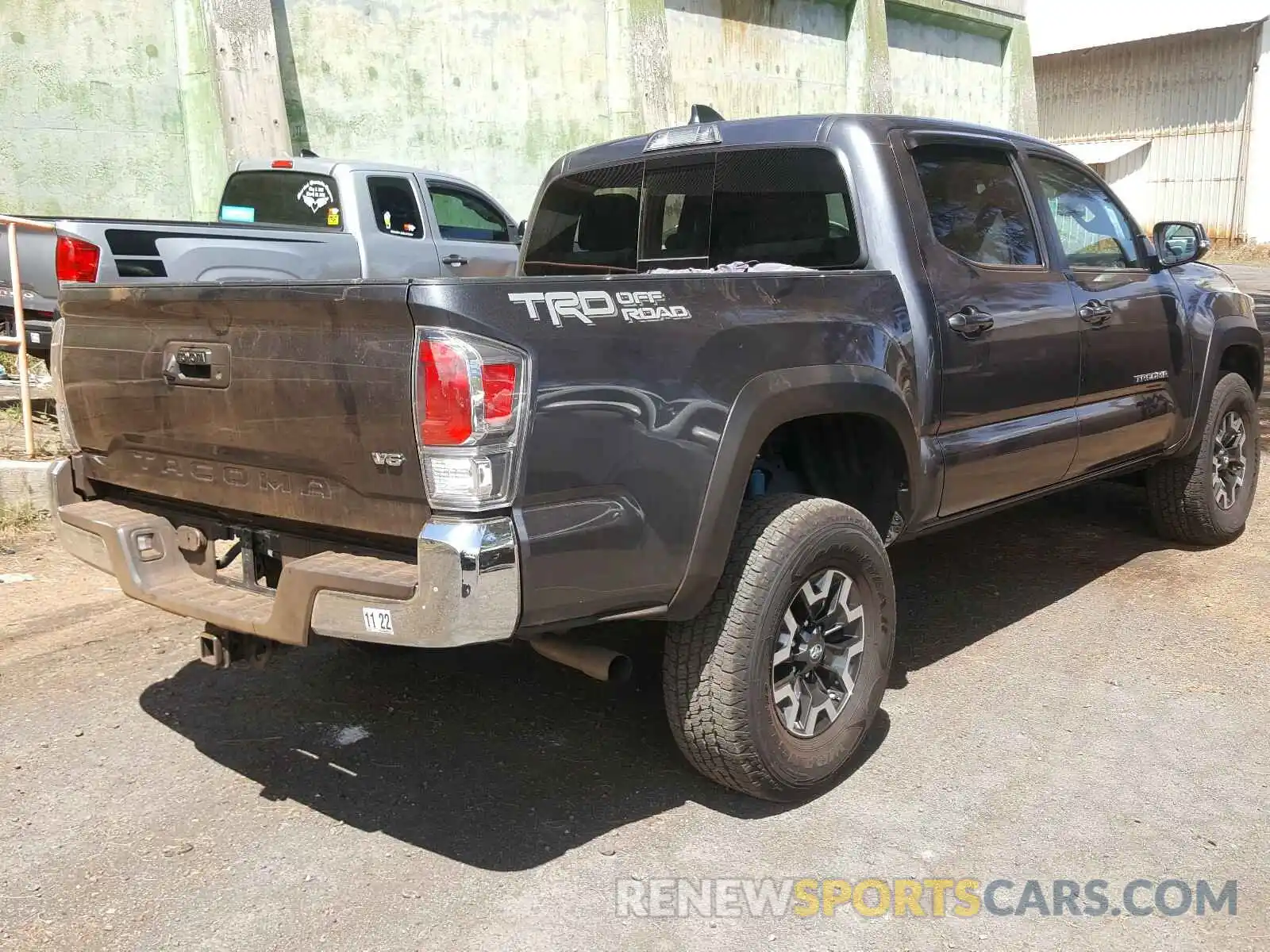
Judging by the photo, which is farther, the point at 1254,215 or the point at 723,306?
the point at 1254,215

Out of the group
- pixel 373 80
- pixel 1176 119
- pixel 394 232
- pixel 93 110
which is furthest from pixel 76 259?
pixel 1176 119

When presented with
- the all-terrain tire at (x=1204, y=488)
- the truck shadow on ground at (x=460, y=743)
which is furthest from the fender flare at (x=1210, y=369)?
the truck shadow on ground at (x=460, y=743)

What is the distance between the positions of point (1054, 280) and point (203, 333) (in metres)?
3.06

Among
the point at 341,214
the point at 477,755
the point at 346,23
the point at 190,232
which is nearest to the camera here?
the point at 477,755

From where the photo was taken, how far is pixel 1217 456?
5.77 metres

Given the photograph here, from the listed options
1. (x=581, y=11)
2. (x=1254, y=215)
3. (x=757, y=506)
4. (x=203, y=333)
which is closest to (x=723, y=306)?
(x=757, y=506)

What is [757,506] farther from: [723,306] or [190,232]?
[190,232]

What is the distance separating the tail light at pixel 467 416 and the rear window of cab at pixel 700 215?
4.27ft

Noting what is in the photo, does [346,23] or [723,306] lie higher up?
[346,23]

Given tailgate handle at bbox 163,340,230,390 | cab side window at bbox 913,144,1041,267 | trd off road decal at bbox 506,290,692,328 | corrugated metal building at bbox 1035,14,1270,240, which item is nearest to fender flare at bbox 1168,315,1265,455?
cab side window at bbox 913,144,1041,267

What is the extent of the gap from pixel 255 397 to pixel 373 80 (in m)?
10.4


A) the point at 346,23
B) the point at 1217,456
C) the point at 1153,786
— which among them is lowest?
the point at 1153,786

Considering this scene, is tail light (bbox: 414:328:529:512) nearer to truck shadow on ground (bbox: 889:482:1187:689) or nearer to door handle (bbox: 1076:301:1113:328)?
truck shadow on ground (bbox: 889:482:1187:689)

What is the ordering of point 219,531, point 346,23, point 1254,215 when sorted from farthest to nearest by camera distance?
point 1254,215
point 346,23
point 219,531
